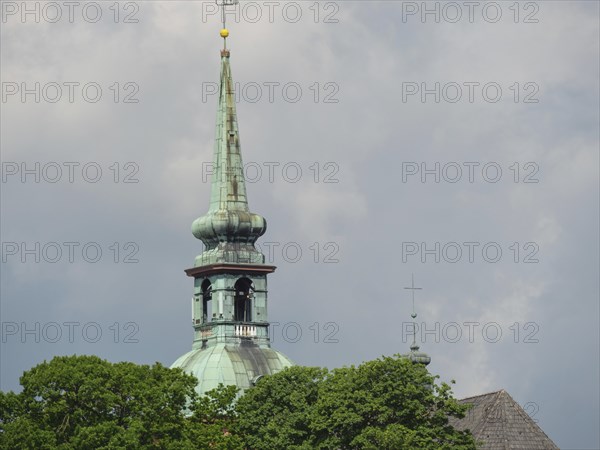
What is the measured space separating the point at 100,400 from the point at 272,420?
12.0 metres

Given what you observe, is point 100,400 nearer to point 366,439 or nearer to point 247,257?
point 366,439

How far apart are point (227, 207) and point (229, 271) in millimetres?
4275

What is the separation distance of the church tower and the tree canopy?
11.9 m

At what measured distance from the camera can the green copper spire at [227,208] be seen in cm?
18050

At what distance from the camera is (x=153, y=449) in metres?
153

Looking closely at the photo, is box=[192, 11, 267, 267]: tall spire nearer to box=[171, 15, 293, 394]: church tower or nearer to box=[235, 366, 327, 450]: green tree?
box=[171, 15, 293, 394]: church tower

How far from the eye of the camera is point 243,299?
18100cm

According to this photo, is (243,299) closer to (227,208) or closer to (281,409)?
(227,208)

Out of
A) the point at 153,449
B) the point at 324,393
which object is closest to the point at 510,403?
the point at 324,393

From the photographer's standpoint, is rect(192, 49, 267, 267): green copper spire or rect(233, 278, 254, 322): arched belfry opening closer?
rect(233, 278, 254, 322): arched belfry opening

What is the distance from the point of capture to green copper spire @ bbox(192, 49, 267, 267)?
180 m

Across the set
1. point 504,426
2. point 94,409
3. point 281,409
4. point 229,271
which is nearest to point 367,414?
point 281,409

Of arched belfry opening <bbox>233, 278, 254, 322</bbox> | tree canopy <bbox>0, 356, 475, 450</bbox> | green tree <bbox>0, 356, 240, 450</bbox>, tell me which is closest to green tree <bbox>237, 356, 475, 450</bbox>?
tree canopy <bbox>0, 356, 475, 450</bbox>

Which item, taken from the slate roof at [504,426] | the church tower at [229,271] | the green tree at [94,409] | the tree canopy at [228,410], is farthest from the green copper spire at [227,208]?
the green tree at [94,409]
